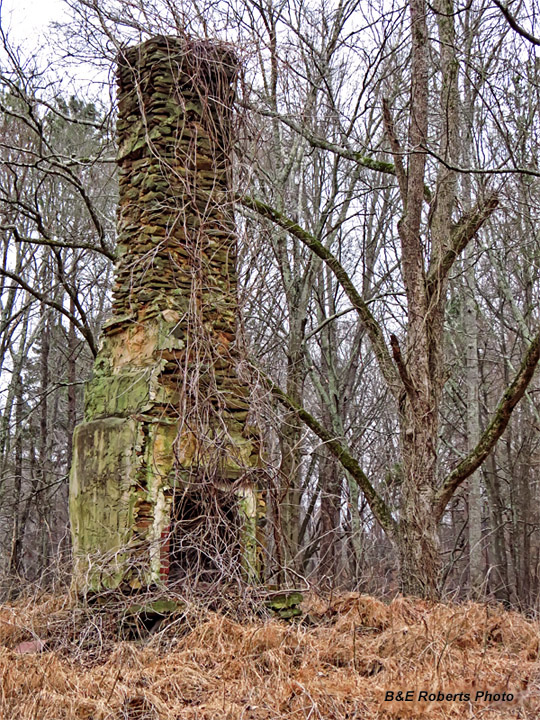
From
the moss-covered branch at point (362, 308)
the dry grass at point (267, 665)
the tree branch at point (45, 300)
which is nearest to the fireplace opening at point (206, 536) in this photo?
the dry grass at point (267, 665)

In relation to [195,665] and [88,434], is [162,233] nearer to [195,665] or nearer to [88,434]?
[88,434]

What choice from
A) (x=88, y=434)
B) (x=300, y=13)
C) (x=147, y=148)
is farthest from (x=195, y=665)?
(x=300, y=13)

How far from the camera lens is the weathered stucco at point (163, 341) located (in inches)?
244

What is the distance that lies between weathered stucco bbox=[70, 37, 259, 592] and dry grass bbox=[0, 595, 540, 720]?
72 cm

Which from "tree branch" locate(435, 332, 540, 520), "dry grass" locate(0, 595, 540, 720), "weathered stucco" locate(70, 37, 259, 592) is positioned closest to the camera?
"dry grass" locate(0, 595, 540, 720)

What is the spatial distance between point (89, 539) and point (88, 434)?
0.92 metres

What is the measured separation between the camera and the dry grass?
3.68 m

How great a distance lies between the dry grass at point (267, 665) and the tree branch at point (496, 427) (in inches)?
59.7

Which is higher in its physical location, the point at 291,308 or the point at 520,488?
the point at 291,308

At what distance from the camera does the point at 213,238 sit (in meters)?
7.07

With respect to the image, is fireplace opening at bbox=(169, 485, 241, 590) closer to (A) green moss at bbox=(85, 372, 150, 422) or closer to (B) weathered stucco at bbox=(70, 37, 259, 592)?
(B) weathered stucco at bbox=(70, 37, 259, 592)

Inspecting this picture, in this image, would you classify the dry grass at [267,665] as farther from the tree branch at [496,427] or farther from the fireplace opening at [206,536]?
the tree branch at [496,427]

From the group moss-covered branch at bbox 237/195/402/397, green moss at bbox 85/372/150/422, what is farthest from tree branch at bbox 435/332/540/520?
green moss at bbox 85/372/150/422

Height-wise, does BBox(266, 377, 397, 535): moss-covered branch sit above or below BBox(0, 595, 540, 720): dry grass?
above
